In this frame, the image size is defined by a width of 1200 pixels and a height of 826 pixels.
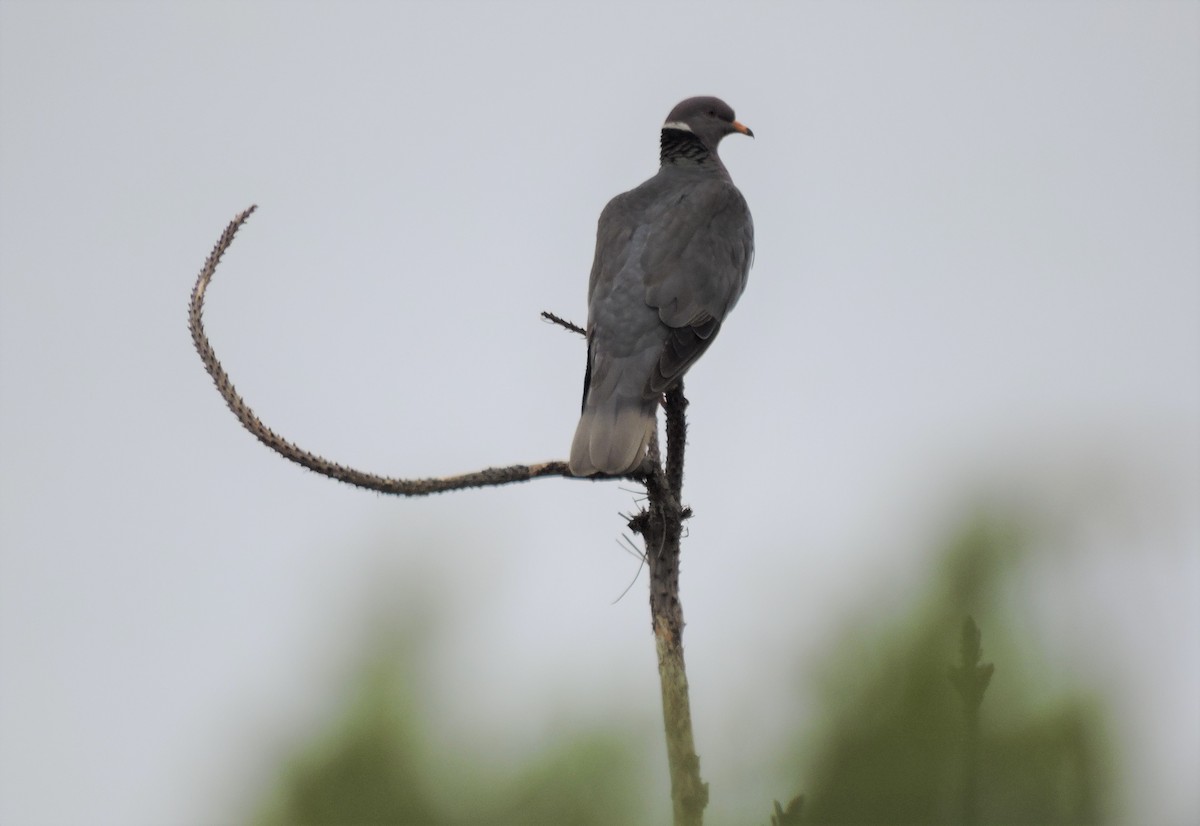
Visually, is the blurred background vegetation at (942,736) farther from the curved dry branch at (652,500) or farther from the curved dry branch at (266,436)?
the curved dry branch at (266,436)

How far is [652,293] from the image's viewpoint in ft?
17.7

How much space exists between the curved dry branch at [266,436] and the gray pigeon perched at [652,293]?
75 cm

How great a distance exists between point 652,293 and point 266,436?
230cm

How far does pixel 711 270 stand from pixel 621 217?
54 centimetres

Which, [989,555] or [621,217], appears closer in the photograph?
[989,555]

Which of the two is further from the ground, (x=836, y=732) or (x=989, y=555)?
(x=989, y=555)

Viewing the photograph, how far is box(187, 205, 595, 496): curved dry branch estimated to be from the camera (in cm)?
339

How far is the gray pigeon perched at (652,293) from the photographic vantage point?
4578 mm

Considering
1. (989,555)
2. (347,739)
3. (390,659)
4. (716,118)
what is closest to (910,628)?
(989,555)

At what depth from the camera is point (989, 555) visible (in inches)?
66.3

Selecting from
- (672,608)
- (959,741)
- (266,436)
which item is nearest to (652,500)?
(672,608)

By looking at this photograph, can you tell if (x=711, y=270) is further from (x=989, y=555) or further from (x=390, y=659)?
(x=989, y=555)

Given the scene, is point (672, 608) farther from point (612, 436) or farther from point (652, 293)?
point (652, 293)

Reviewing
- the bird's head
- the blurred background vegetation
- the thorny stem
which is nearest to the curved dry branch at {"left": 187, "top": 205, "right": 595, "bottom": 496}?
the thorny stem
